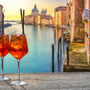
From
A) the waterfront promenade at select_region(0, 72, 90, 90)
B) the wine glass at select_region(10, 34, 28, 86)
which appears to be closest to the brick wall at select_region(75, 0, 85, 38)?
the waterfront promenade at select_region(0, 72, 90, 90)

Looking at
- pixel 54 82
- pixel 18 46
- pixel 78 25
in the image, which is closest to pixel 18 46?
pixel 18 46

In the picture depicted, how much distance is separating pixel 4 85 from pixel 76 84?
0.72ft

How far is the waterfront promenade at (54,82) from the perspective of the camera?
23.8 inches

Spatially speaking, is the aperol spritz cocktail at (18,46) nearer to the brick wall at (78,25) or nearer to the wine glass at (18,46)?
the wine glass at (18,46)

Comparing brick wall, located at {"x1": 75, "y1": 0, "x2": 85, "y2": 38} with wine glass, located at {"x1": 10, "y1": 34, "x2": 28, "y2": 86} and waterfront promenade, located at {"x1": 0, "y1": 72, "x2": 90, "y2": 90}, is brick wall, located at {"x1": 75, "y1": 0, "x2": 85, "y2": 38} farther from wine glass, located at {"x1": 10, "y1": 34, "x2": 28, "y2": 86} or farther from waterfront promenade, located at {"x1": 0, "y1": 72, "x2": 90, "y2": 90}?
wine glass, located at {"x1": 10, "y1": 34, "x2": 28, "y2": 86}

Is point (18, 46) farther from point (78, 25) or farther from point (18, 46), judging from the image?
point (78, 25)

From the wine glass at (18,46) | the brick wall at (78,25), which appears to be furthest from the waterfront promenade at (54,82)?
the brick wall at (78,25)

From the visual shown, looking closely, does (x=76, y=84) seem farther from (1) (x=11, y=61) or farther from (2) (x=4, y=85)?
(1) (x=11, y=61)

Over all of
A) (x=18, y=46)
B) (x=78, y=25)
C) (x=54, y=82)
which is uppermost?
(x=78, y=25)

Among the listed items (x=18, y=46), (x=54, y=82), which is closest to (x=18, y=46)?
(x=18, y=46)

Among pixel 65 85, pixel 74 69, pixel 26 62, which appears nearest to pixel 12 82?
pixel 65 85

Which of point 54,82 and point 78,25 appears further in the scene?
point 78,25

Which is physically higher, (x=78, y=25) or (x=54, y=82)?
(x=78, y=25)

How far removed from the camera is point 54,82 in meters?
0.65
